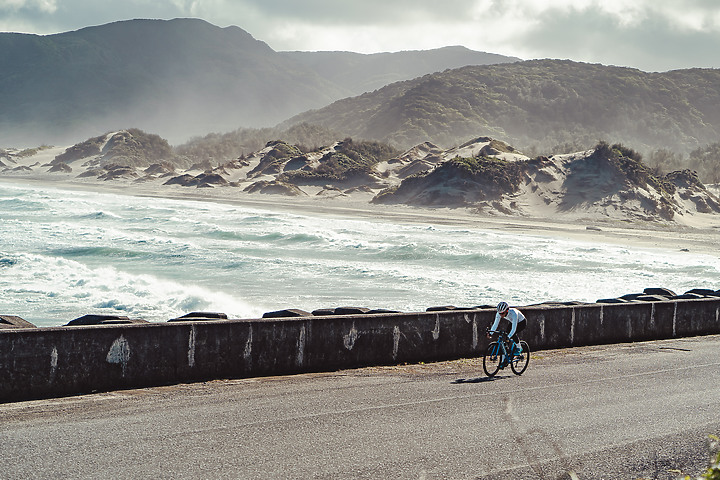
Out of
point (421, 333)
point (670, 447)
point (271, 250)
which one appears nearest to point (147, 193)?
point (271, 250)

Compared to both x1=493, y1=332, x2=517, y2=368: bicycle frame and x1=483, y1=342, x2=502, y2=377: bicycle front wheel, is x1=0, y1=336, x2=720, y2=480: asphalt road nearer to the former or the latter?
x1=483, y1=342, x2=502, y2=377: bicycle front wheel

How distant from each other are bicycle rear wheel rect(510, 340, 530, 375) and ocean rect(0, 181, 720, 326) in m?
11.7

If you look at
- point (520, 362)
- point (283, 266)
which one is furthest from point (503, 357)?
point (283, 266)

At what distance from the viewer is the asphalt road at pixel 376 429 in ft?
21.7

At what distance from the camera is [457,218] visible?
68.5 meters

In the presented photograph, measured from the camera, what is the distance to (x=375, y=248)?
41.6m

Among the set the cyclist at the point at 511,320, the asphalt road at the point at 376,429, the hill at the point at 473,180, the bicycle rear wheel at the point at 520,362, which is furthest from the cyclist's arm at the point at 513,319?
the hill at the point at 473,180

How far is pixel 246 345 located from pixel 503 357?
13.4ft

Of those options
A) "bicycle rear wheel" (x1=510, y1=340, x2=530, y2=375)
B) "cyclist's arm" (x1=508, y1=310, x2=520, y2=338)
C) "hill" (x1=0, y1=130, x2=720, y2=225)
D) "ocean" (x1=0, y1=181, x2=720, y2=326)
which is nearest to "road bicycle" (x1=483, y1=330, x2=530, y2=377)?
"bicycle rear wheel" (x1=510, y1=340, x2=530, y2=375)

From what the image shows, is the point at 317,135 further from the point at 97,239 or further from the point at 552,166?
the point at 97,239

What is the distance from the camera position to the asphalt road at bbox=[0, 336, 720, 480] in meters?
6.61

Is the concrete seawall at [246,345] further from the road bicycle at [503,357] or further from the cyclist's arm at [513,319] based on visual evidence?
the cyclist's arm at [513,319]

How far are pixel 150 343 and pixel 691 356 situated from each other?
10.2m

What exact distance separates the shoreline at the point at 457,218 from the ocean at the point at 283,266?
513 cm
